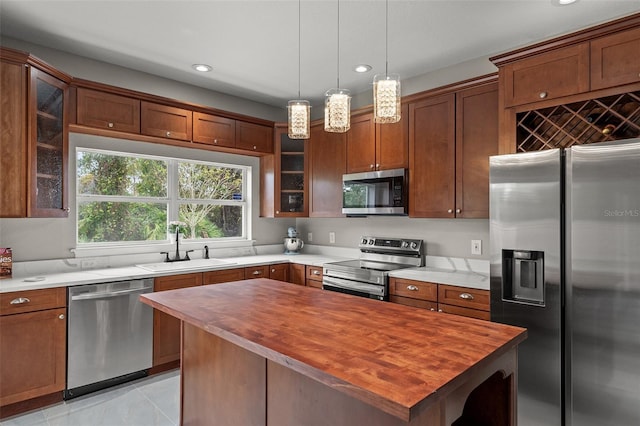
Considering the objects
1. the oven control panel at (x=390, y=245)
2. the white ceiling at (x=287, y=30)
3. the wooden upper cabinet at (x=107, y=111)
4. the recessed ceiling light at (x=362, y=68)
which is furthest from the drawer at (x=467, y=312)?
the wooden upper cabinet at (x=107, y=111)

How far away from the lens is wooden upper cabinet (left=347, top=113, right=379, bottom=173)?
3709mm

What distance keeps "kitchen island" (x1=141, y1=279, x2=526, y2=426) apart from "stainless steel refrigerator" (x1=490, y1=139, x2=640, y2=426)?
34.0 inches

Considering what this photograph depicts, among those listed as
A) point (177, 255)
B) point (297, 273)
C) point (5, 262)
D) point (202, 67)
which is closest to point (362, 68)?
point (202, 67)

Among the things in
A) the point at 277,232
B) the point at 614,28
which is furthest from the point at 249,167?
the point at 614,28

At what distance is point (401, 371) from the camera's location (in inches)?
42.5

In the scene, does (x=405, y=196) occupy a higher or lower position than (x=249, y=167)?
lower

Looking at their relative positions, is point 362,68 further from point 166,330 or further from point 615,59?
point 166,330

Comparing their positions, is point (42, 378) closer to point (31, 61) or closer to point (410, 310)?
point (31, 61)

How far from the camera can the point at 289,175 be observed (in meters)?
4.44

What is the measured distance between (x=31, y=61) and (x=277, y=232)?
300 centimetres

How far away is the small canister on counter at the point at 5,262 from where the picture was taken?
111 inches

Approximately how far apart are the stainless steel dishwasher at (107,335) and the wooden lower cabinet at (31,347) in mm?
66

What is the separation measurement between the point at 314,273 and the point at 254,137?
1669 mm

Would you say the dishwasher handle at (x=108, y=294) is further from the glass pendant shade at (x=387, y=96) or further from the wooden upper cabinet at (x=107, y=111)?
the glass pendant shade at (x=387, y=96)
